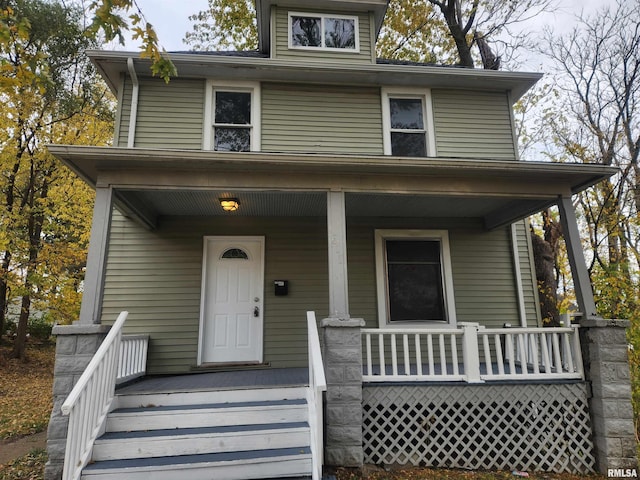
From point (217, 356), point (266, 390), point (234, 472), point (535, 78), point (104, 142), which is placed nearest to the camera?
point (234, 472)

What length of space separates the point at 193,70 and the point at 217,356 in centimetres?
448

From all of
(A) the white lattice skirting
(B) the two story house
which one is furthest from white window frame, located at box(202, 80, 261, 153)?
(A) the white lattice skirting

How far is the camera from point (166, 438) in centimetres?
342

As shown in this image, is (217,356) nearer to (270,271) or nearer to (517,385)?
(270,271)

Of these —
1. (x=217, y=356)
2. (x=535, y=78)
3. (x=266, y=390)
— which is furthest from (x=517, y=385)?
(x=535, y=78)

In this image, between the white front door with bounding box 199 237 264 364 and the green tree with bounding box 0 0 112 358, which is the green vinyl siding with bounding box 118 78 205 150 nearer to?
the white front door with bounding box 199 237 264 364

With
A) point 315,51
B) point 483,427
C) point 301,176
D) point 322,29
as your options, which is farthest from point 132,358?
point 322,29

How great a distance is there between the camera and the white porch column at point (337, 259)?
13.0 feet

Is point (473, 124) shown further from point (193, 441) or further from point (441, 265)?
point (193, 441)

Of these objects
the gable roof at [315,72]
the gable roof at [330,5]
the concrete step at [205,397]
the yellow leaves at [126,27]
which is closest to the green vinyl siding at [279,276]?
the concrete step at [205,397]

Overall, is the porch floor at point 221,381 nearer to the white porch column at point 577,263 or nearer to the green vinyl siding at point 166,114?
the white porch column at point 577,263

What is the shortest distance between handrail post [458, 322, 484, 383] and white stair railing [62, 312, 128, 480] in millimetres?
→ 3696

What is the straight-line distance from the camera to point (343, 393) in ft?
12.5

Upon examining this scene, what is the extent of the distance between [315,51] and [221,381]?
5.66m
